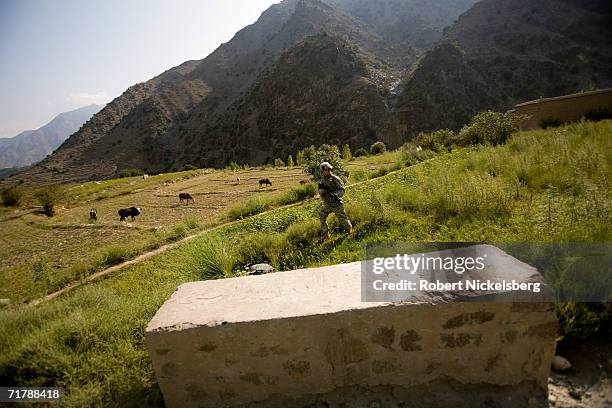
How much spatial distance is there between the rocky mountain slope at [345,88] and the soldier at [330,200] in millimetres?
58488

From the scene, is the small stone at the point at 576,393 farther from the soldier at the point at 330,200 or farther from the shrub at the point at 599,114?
the shrub at the point at 599,114

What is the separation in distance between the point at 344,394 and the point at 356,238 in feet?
13.8

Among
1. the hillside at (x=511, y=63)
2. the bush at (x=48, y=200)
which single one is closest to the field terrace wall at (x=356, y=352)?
the bush at (x=48, y=200)

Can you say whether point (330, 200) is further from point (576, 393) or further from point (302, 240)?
point (576, 393)

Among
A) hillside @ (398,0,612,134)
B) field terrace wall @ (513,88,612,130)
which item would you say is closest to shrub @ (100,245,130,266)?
field terrace wall @ (513,88,612,130)

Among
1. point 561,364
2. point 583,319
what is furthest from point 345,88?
point 561,364

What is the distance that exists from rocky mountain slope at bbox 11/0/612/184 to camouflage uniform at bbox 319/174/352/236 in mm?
58503

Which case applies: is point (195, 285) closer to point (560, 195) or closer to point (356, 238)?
point (356, 238)

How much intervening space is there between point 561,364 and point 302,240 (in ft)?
18.6

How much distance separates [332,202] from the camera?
7910mm

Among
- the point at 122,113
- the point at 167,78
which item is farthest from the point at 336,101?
the point at 167,78

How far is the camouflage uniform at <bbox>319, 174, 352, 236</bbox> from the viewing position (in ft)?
25.7

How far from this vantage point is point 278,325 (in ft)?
9.50

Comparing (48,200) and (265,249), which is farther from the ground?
(48,200)
